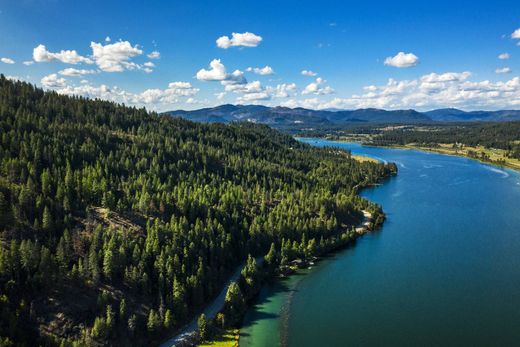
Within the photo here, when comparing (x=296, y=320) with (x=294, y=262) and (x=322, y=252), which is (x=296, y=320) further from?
(x=322, y=252)

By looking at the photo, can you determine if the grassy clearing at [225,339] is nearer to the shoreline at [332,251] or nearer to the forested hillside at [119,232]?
the shoreline at [332,251]

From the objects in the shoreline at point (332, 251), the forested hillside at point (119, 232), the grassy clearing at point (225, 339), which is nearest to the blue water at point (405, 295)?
the grassy clearing at point (225, 339)

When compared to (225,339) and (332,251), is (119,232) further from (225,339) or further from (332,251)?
(332,251)

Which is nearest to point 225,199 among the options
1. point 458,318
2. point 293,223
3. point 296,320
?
point 293,223

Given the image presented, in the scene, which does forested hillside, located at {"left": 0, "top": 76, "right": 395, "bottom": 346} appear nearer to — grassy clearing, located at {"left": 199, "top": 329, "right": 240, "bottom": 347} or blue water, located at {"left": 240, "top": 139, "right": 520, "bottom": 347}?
grassy clearing, located at {"left": 199, "top": 329, "right": 240, "bottom": 347}

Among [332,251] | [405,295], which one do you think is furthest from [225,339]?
[332,251]
